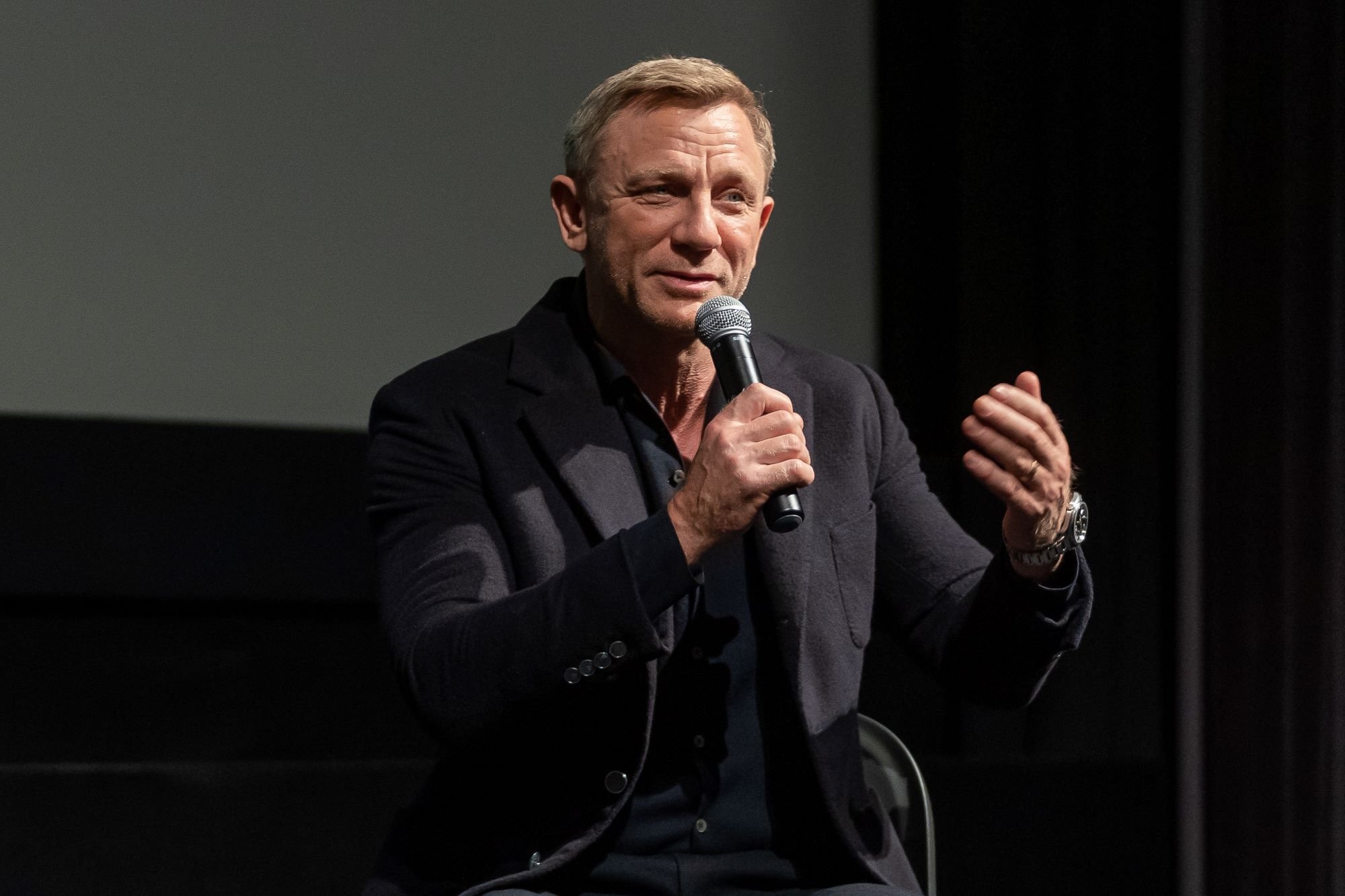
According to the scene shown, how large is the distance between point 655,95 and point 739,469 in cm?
53

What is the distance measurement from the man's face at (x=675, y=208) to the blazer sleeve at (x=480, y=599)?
0.27 metres

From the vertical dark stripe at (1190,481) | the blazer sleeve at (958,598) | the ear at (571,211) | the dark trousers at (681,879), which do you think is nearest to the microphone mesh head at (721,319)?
the ear at (571,211)

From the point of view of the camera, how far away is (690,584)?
1396 mm

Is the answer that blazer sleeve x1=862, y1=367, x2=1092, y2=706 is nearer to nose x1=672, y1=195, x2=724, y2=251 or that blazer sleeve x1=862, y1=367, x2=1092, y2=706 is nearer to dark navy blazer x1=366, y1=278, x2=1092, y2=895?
dark navy blazer x1=366, y1=278, x2=1092, y2=895

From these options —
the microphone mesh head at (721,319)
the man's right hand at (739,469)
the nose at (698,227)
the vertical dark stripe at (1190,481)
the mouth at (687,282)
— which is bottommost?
the vertical dark stripe at (1190,481)

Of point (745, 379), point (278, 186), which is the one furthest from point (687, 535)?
point (278, 186)

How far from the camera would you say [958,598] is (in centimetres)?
173

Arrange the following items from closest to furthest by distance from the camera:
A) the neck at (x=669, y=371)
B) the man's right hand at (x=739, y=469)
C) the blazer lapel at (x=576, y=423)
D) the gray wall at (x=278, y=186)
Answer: the man's right hand at (x=739, y=469), the blazer lapel at (x=576, y=423), the neck at (x=669, y=371), the gray wall at (x=278, y=186)

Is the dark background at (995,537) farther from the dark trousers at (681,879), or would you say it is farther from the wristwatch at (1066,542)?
the wristwatch at (1066,542)

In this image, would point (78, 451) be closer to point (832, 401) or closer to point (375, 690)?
point (375, 690)

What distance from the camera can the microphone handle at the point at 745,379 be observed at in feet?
4.42

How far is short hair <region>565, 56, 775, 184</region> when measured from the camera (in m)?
1.66

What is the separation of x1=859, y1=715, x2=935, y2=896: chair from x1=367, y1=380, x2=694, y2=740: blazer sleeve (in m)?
0.48

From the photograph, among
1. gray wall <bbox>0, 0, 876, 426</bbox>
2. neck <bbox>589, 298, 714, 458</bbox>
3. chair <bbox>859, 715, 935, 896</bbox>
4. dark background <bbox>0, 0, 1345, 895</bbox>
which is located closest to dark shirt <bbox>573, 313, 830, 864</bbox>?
neck <bbox>589, 298, 714, 458</bbox>
